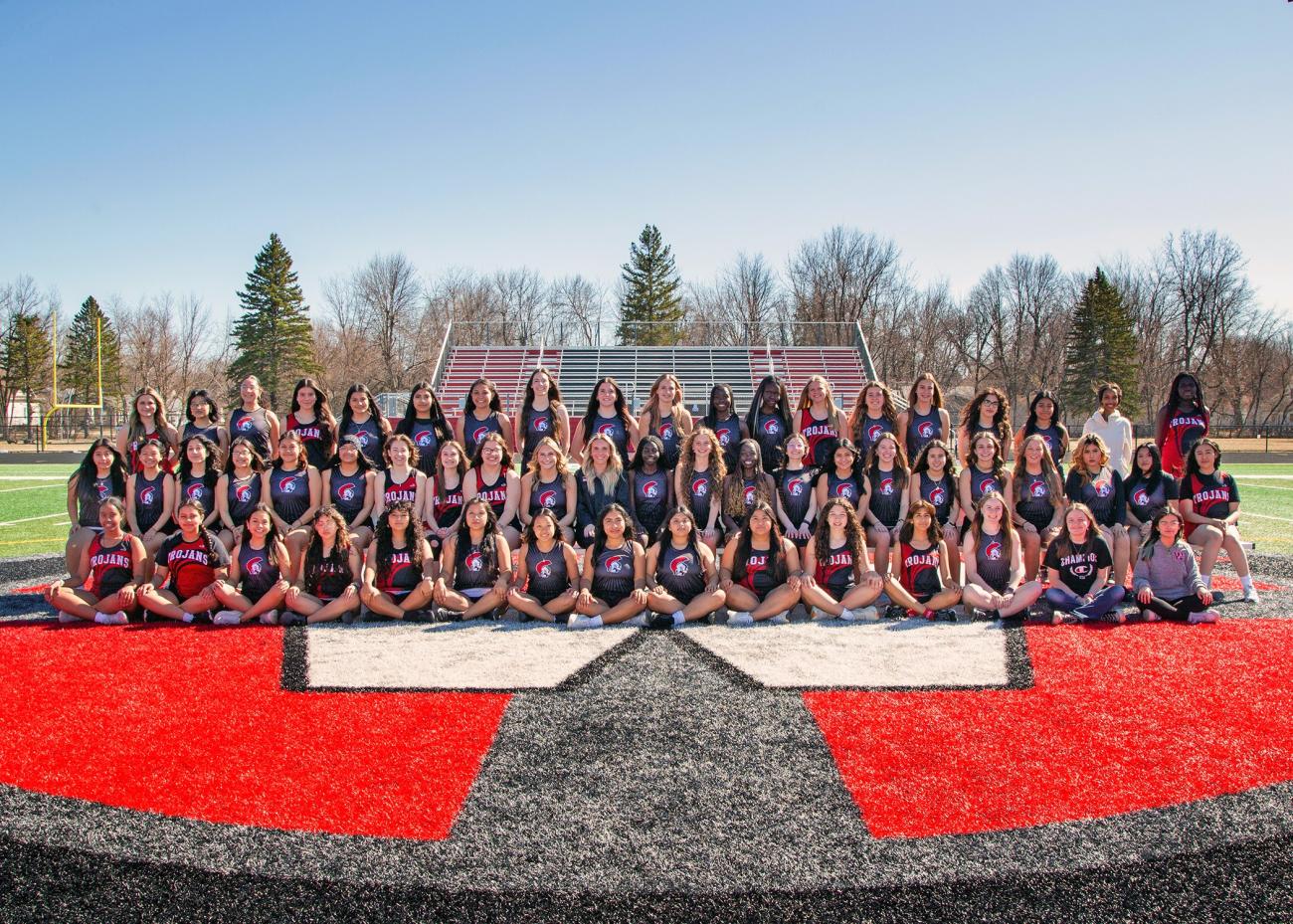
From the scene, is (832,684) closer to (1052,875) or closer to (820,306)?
(1052,875)

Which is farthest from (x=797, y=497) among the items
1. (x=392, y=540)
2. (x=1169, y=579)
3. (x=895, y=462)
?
(x=392, y=540)

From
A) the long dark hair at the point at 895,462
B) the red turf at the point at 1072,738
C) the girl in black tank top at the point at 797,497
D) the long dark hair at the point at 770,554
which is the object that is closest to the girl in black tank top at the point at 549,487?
the long dark hair at the point at 770,554

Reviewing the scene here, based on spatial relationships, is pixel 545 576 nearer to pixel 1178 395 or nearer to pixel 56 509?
pixel 1178 395

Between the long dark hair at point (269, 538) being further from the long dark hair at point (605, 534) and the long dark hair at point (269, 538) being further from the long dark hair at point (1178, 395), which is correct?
the long dark hair at point (1178, 395)

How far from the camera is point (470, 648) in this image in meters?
5.70

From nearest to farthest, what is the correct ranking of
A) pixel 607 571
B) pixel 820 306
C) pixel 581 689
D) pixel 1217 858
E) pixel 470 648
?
pixel 1217 858
pixel 581 689
pixel 470 648
pixel 607 571
pixel 820 306

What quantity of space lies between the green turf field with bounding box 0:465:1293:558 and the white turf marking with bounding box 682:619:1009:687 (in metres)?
5.96

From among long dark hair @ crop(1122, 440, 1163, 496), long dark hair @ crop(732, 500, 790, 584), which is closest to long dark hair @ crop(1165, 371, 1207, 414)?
Result: long dark hair @ crop(1122, 440, 1163, 496)

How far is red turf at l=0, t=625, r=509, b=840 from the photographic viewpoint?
138 inches

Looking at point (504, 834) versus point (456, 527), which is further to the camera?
point (456, 527)

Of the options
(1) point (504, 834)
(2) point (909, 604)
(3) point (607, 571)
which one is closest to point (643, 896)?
(1) point (504, 834)

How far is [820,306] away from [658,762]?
53.8 meters

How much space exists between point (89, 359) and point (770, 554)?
54458 millimetres

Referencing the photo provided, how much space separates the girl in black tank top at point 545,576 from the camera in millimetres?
6367
